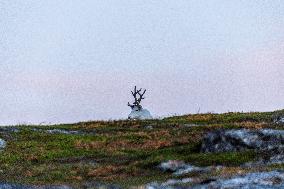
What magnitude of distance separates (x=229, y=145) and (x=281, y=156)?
6.93 meters

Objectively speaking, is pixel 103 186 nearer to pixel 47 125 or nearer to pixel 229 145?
pixel 229 145

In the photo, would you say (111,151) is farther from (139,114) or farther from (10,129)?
(139,114)

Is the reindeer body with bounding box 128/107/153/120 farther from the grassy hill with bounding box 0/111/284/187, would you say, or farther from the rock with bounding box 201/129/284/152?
the rock with bounding box 201/129/284/152

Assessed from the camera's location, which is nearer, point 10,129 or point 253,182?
point 253,182

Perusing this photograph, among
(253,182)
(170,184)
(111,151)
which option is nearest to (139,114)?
(111,151)

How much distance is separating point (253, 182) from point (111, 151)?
929 inches

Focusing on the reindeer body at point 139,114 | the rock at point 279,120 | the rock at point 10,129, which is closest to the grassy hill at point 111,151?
the rock at point 10,129

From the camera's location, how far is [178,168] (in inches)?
1403

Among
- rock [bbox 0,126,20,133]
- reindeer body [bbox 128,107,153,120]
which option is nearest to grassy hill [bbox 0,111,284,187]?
rock [bbox 0,126,20,133]

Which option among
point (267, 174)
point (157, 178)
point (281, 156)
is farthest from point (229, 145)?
point (267, 174)

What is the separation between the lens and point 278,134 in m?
40.7

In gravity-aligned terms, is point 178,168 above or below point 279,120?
below

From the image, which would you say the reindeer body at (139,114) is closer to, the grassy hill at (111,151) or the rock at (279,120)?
the grassy hill at (111,151)

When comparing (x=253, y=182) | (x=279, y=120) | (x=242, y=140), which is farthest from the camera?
(x=279, y=120)
